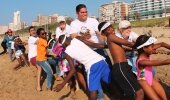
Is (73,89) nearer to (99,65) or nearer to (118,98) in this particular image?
(118,98)

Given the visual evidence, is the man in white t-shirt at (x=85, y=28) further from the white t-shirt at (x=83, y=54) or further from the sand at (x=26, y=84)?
the sand at (x=26, y=84)

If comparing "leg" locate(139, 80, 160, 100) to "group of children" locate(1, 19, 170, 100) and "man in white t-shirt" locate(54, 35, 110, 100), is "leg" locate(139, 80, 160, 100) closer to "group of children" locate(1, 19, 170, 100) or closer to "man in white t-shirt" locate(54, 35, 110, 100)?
"group of children" locate(1, 19, 170, 100)

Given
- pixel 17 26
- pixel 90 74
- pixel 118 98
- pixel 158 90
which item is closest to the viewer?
pixel 158 90

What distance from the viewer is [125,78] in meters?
6.80

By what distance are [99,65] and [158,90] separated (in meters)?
1.30

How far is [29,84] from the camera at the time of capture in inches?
437

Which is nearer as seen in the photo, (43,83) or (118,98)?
(118,98)

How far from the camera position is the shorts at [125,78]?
22.2 feet

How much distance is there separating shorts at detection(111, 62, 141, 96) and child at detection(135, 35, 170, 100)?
0.39 ft

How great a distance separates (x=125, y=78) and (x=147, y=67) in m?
0.46

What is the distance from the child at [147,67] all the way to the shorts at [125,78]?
0.12 metres

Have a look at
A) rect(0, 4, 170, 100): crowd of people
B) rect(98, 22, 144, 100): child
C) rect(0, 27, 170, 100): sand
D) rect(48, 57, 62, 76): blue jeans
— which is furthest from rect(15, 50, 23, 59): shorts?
rect(98, 22, 144, 100): child

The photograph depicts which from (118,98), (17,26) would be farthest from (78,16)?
(17,26)

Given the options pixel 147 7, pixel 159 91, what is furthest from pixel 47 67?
pixel 147 7
